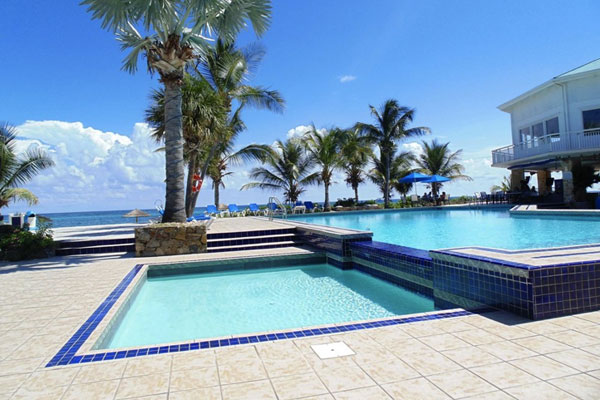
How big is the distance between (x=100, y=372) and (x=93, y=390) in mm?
283

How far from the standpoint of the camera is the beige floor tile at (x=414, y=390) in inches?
74.4

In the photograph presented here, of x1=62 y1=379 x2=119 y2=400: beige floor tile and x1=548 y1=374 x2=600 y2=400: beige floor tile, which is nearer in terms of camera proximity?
x1=548 y1=374 x2=600 y2=400: beige floor tile

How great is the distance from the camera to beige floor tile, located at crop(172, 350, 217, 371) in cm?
238

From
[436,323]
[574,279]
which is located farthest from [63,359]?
[574,279]

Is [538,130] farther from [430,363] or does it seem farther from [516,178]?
[430,363]

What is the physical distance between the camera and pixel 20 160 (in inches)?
394

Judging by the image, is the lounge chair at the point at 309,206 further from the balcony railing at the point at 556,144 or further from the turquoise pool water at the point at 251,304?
the turquoise pool water at the point at 251,304

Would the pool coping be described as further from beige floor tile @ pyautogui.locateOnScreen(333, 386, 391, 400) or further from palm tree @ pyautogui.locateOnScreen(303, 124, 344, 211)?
palm tree @ pyautogui.locateOnScreen(303, 124, 344, 211)

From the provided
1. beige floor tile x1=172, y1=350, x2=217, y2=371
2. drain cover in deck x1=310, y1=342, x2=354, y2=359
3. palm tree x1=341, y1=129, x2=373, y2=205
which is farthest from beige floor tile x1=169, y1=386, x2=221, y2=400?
palm tree x1=341, y1=129, x2=373, y2=205

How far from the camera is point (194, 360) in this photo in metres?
2.48

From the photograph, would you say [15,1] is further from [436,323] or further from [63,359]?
[436,323]

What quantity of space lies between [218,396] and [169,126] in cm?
746

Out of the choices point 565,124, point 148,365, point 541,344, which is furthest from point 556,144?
point 148,365

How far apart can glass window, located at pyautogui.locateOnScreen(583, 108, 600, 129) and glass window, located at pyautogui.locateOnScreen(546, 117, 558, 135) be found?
1210 mm
